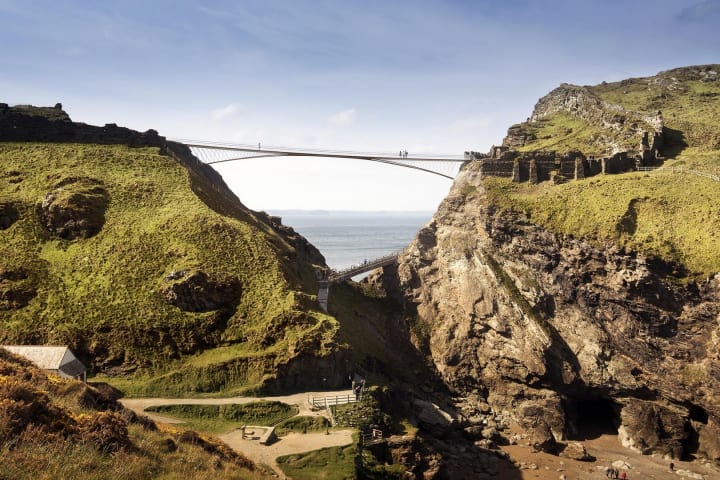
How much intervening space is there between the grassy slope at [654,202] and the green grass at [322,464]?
1682 inches

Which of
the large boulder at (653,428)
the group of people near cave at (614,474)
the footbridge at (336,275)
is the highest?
the footbridge at (336,275)

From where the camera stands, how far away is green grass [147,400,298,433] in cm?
3656

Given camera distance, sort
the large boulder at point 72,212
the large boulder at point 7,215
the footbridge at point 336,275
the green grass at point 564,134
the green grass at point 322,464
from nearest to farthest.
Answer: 1. the green grass at point 322,464
2. the large boulder at point 7,215
3. the large boulder at point 72,212
4. the footbridge at point 336,275
5. the green grass at point 564,134

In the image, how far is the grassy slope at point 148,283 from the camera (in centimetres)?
4209

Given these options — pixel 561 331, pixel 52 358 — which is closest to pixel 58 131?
pixel 52 358

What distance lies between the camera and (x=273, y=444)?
34.7 m

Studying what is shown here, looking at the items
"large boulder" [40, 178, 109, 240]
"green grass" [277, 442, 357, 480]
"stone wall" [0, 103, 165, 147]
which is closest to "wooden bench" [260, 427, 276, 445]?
"green grass" [277, 442, 357, 480]

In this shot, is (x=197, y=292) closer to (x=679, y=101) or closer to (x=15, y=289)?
(x=15, y=289)

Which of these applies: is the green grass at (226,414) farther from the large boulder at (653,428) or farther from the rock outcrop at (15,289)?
the large boulder at (653,428)

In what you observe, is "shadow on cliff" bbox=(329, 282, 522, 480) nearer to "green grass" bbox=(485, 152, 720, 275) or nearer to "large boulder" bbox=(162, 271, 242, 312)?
"large boulder" bbox=(162, 271, 242, 312)

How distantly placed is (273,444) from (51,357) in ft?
55.0

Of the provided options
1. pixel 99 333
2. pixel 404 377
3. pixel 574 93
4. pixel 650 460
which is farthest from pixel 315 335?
pixel 574 93

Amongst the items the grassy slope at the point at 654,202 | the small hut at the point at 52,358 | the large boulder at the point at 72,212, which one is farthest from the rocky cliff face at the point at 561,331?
the large boulder at the point at 72,212

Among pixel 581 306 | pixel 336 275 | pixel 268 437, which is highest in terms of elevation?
pixel 336 275
